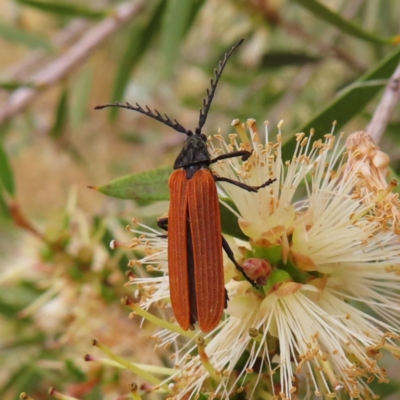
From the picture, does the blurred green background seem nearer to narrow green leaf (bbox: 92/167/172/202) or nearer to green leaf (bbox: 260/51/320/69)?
green leaf (bbox: 260/51/320/69)

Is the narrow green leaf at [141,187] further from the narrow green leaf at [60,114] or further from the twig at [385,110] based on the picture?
the narrow green leaf at [60,114]

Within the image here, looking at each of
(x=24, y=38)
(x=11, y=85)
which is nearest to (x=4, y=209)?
(x=11, y=85)

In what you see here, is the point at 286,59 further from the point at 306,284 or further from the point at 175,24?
the point at 306,284

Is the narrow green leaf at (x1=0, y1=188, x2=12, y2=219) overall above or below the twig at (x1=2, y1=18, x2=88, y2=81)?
below

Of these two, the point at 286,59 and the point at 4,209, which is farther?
the point at 286,59

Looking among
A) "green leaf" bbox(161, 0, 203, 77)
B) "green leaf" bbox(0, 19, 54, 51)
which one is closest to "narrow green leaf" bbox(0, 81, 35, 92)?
"green leaf" bbox(0, 19, 54, 51)

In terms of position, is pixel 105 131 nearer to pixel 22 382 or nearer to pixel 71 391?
pixel 22 382

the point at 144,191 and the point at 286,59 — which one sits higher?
the point at 286,59

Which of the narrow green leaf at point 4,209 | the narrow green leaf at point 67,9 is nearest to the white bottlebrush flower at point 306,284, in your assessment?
the narrow green leaf at point 4,209
